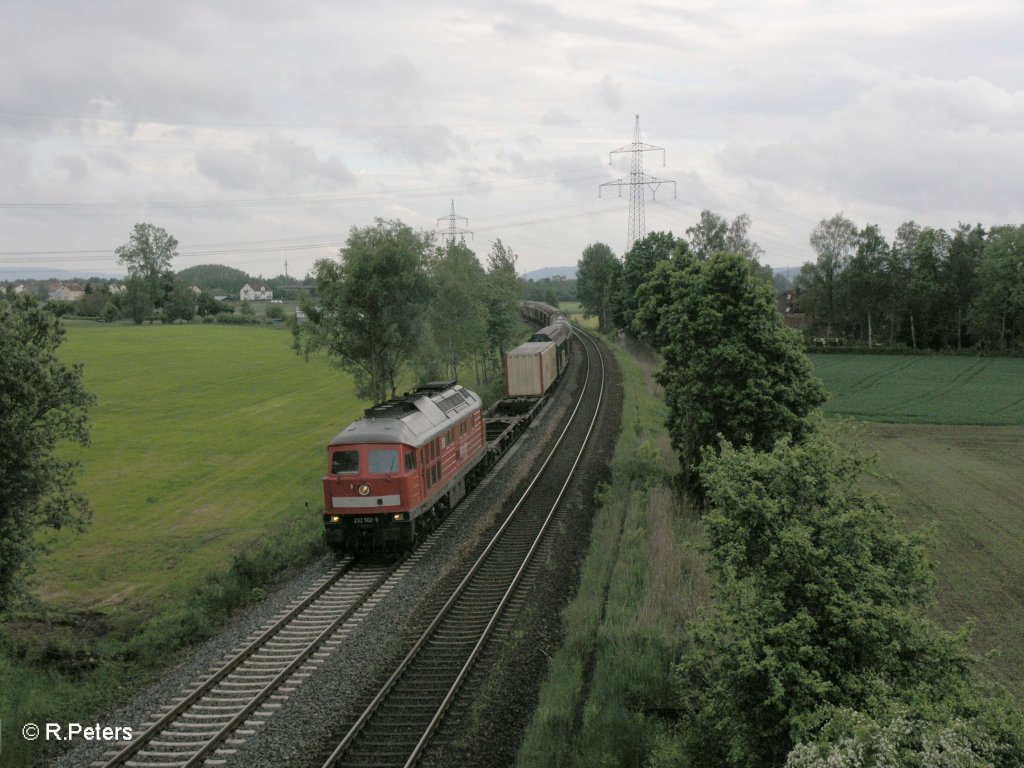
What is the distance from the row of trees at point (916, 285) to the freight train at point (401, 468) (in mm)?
68633

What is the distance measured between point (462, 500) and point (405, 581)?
8.10 m

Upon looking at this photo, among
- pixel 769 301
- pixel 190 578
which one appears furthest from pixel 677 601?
pixel 190 578

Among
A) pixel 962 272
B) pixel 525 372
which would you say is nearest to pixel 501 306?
pixel 525 372

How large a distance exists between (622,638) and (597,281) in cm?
10083

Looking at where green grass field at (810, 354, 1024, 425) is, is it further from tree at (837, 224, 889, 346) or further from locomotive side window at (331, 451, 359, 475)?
locomotive side window at (331, 451, 359, 475)

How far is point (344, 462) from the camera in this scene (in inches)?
783

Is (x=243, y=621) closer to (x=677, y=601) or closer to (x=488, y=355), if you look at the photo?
(x=677, y=601)

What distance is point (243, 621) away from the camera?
16.5m

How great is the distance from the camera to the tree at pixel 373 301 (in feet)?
99.9

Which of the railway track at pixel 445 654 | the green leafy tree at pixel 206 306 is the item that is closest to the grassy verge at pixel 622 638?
the railway track at pixel 445 654

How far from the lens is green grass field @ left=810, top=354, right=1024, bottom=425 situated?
165 ft

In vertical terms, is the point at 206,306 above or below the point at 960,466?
above

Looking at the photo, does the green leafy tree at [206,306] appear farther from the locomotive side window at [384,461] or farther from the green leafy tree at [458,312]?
the locomotive side window at [384,461]

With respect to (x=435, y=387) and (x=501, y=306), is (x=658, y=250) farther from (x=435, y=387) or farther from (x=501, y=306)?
(x=435, y=387)
